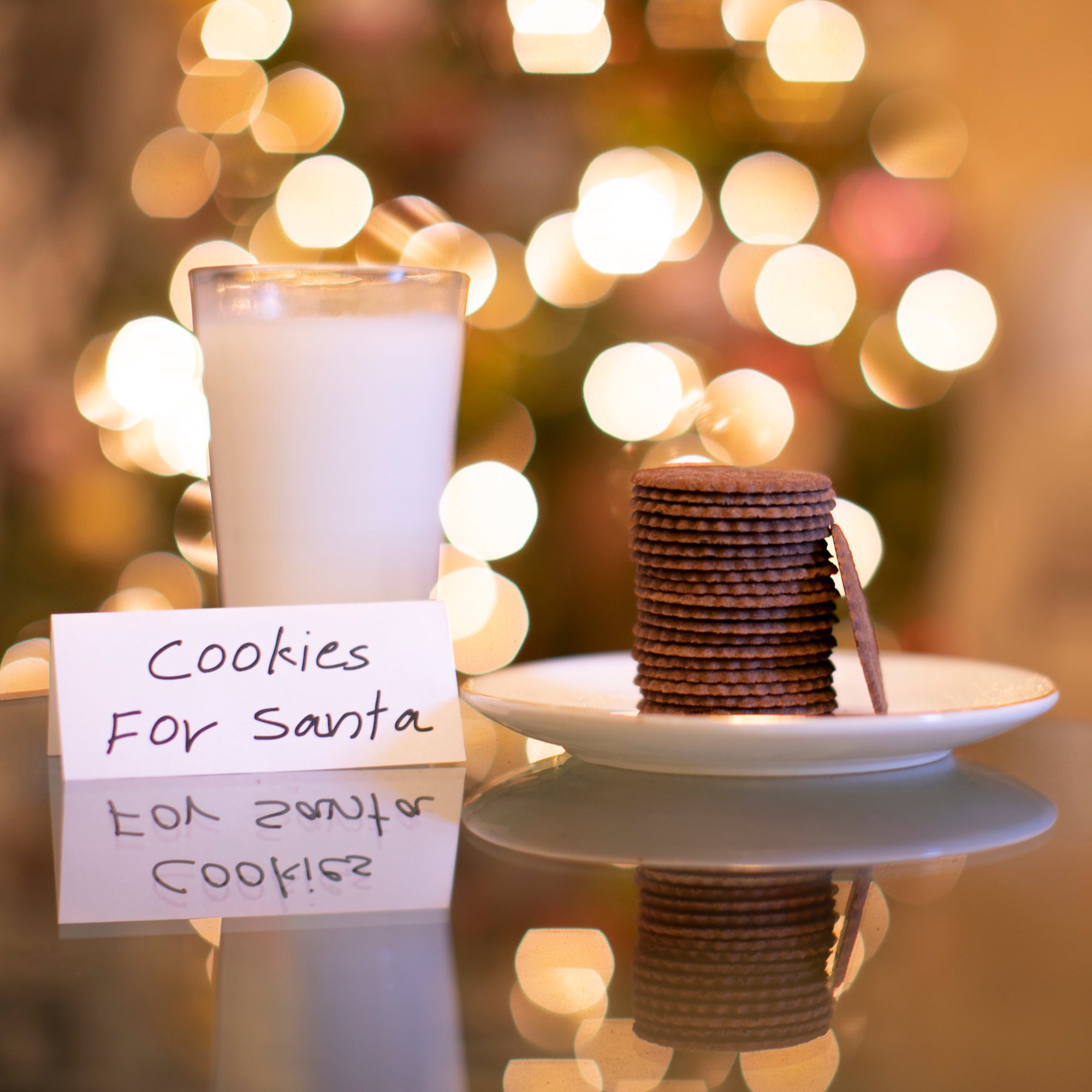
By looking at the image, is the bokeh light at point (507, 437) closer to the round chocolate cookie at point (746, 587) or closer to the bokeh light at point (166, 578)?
the bokeh light at point (166, 578)

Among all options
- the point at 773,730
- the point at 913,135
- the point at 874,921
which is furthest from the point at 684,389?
the point at 874,921

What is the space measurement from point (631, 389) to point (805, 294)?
342 millimetres

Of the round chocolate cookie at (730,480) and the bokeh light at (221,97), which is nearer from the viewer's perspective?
the round chocolate cookie at (730,480)

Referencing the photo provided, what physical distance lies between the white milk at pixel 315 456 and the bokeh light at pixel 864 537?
1396 mm

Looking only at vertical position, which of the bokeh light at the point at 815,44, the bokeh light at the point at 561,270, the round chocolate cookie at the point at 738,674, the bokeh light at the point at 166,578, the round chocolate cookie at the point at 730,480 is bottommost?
the bokeh light at the point at 166,578

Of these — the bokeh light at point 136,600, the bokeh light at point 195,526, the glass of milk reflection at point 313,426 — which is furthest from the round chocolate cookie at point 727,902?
the bokeh light at point 136,600

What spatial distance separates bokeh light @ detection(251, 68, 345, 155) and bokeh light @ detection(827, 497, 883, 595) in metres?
0.95

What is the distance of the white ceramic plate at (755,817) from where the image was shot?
0.47 metres

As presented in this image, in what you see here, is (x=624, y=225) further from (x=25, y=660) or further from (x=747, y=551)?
(x=747, y=551)

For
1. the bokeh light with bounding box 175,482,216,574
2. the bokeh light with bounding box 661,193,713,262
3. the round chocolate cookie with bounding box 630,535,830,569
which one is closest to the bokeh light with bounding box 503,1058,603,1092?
the round chocolate cookie with bounding box 630,535,830,569

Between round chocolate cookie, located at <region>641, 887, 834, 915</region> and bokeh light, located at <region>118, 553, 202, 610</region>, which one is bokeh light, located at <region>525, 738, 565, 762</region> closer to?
round chocolate cookie, located at <region>641, 887, 834, 915</region>

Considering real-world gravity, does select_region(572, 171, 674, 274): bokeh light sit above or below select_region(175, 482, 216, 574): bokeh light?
above

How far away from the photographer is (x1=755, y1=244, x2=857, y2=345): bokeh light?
1969 mm

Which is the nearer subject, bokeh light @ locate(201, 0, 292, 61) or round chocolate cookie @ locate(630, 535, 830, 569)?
round chocolate cookie @ locate(630, 535, 830, 569)
